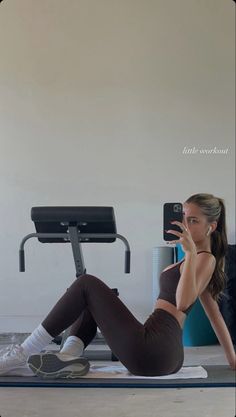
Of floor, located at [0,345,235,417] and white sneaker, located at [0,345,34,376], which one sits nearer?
floor, located at [0,345,235,417]

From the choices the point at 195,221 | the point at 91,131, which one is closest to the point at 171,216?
the point at 195,221

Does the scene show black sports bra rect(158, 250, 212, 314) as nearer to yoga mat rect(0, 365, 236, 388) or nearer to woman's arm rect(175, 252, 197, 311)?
woman's arm rect(175, 252, 197, 311)

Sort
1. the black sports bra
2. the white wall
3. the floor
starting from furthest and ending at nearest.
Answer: the white wall, the black sports bra, the floor

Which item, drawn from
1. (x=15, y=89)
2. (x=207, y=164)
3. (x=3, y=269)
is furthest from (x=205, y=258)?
(x=15, y=89)

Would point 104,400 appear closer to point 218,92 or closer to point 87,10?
point 218,92

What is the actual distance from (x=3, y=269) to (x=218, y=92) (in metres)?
1.19

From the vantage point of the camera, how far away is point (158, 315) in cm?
120

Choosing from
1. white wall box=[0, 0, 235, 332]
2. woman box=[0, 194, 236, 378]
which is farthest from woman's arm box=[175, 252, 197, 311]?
white wall box=[0, 0, 235, 332]

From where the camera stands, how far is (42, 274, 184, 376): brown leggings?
3.78 ft

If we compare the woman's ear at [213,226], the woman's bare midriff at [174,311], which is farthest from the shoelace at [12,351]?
the woman's ear at [213,226]

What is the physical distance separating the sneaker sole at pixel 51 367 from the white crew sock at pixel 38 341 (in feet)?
0.14

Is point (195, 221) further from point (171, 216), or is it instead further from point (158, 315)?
point (158, 315)

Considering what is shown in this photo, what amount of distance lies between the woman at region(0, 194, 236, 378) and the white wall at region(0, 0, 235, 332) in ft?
1.57

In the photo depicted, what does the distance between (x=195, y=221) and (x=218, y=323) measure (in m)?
0.30
